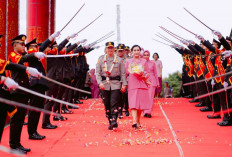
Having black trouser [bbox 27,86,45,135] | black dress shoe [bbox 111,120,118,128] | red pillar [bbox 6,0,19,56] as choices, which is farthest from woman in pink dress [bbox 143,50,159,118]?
red pillar [bbox 6,0,19,56]

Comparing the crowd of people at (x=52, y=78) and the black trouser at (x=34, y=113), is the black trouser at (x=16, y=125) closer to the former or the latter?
the crowd of people at (x=52, y=78)

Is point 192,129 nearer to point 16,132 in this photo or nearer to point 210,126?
point 210,126

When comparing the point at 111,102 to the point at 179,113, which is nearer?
the point at 111,102

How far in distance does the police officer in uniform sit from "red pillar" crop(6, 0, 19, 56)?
2.75m

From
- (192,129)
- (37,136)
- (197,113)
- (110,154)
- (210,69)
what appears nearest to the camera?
(110,154)

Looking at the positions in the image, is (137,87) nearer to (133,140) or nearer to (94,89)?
(133,140)

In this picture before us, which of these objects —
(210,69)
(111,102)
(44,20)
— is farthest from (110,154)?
(44,20)

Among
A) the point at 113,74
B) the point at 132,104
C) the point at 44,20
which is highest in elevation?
the point at 44,20

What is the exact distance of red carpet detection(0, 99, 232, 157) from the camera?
158 inches

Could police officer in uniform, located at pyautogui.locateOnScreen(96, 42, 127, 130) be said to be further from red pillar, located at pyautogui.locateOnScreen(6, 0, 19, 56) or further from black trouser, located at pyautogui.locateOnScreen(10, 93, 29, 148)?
red pillar, located at pyautogui.locateOnScreen(6, 0, 19, 56)

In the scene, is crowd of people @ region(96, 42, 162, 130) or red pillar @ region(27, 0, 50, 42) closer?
crowd of people @ region(96, 42, 162, 130)

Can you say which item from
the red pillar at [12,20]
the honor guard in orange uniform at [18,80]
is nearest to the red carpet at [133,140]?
the honor guard in orange uniform at [18,80]

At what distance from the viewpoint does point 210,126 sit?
593 centimetres

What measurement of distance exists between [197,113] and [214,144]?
3.45m
